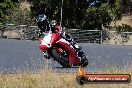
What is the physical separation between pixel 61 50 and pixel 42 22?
4.07 feet

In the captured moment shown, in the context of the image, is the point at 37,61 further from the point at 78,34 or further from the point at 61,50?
the point at 78,34

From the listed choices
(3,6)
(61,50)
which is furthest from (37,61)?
(3,6)

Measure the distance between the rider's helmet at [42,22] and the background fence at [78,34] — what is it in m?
24.1

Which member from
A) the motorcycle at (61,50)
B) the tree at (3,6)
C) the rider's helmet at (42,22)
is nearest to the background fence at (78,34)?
the tree at (3,6)

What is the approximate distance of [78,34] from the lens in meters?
35.2

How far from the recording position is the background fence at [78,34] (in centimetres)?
3491

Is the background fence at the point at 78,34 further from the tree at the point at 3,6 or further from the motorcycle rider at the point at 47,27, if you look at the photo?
the motorcycle rider at the point at 47,27

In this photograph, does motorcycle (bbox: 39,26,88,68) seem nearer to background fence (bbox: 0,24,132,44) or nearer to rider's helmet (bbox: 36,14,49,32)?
rider's helmet (bbox: 36,14,49,32)

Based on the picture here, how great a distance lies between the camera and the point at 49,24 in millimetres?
10070

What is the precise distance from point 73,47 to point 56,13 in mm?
30910

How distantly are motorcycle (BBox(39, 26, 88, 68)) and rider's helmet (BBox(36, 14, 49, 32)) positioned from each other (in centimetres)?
29

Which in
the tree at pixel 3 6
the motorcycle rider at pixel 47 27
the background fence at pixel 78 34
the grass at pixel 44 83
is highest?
the motorcycle rider at pixel 47 27

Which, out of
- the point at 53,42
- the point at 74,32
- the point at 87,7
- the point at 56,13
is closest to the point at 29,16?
the point at 56,13

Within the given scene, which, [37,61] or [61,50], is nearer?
[61,50]
